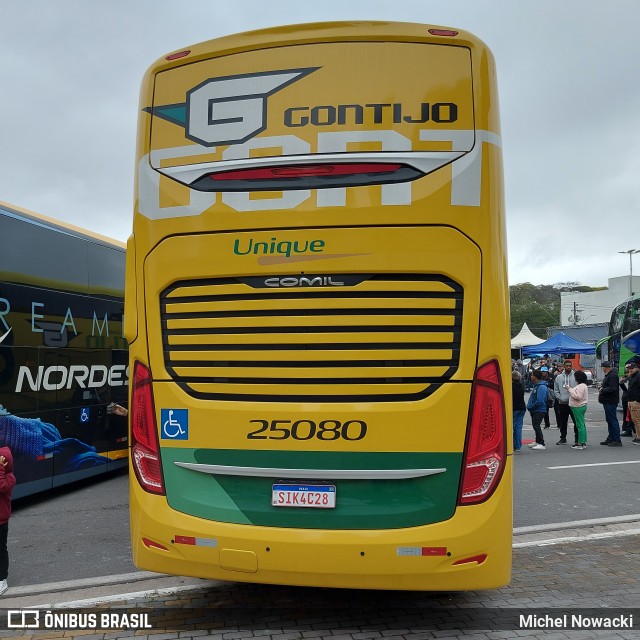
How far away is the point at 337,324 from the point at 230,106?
1.66 meters

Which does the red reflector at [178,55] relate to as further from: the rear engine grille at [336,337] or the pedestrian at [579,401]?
the pedestrian at [579,401]

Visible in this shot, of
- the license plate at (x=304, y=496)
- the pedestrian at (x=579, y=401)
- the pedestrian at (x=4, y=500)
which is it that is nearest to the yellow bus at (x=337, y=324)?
the license plate at (x=304, y=496)

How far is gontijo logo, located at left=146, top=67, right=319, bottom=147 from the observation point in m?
4.48

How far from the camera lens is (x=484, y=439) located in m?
4.21

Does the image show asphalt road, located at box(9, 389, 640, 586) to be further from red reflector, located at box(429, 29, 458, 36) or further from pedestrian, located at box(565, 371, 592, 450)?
red reflector, located at box(429, 29, 458, 36)

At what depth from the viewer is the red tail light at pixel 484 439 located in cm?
417

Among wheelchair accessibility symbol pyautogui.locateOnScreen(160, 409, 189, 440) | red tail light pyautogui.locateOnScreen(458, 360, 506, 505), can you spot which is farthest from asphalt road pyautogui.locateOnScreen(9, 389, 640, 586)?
red tail light pyautogui.locateOnScreen(458, 360, 506, 505)

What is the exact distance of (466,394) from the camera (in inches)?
165

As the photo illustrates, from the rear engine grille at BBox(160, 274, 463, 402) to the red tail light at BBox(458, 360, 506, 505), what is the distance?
22 cm

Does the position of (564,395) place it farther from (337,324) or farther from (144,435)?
(144,435)

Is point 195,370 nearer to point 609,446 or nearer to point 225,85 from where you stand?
point 225,85

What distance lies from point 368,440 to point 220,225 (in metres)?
1.69

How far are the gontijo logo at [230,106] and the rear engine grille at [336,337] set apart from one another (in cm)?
99

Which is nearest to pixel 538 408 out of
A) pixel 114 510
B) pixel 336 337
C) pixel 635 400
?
pixel 635 400
